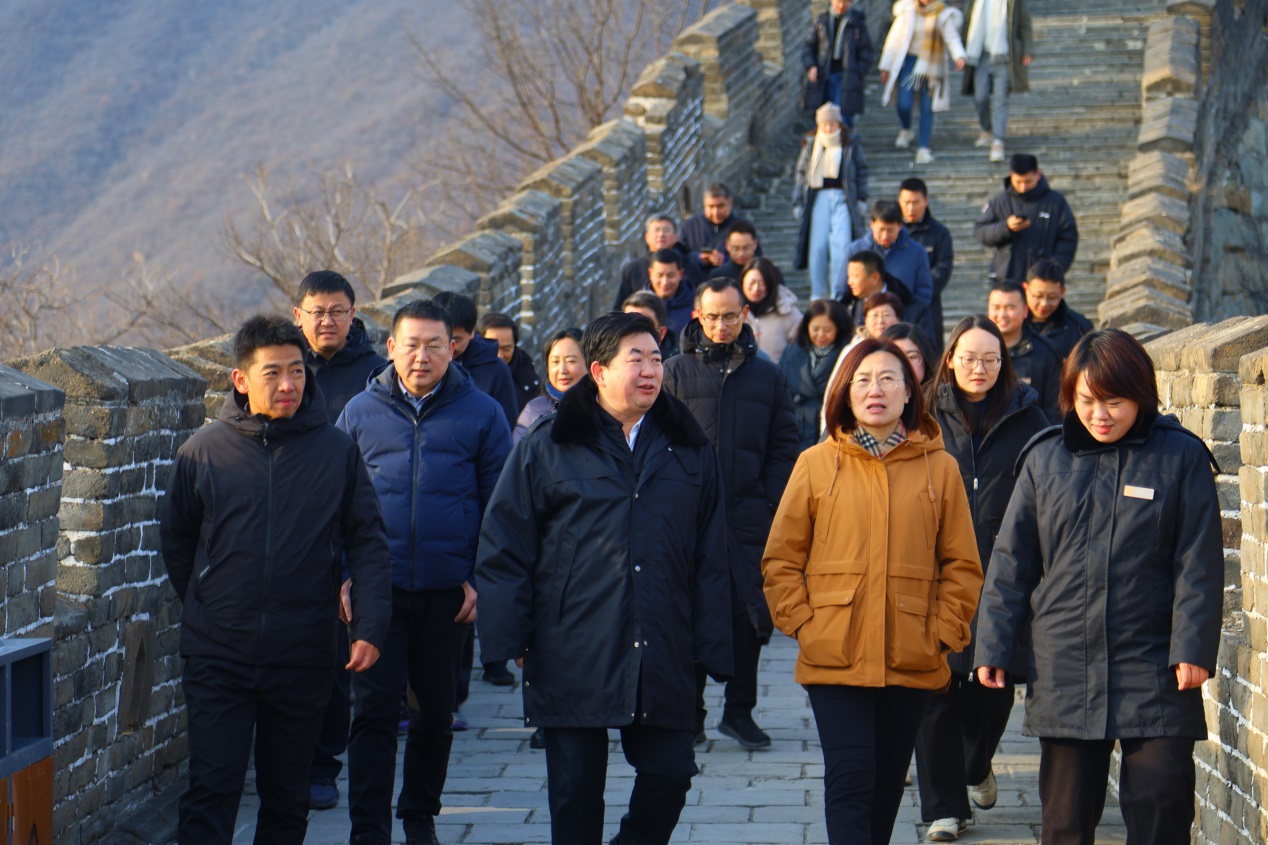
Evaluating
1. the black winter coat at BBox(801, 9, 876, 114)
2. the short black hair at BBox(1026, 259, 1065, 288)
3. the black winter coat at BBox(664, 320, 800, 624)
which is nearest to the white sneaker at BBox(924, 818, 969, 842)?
the black winter coat at BBox(664, 320, 800, 624)

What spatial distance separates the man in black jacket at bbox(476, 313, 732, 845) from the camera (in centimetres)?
507

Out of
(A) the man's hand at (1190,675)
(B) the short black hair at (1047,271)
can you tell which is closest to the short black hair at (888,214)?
(B) the short black hair at (1047,271)

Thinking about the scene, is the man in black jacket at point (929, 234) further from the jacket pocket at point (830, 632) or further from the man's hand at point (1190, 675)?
the man's hand at point (1190, 675)

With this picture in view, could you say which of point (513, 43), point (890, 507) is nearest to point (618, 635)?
point (890, 507)

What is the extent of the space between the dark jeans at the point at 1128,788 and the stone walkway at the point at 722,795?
1.01m

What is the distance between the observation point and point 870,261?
9891 mm

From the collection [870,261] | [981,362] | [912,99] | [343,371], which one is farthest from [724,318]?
[912,99]

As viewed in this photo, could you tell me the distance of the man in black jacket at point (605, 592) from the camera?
5.07 metres

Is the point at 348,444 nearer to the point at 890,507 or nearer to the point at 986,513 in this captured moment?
the point at 890,507

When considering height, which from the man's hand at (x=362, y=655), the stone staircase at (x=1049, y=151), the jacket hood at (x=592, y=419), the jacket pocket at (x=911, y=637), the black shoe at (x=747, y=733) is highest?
the stone staircase at (x=1049, y=151)

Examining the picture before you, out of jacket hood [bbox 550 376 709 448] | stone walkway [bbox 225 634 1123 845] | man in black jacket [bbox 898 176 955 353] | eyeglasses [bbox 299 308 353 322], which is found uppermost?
man in black jacket [bbox 898 176 955 353]

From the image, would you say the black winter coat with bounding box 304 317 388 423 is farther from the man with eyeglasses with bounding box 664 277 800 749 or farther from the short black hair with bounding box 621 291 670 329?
the short black hair with bounding box 621 291 670 329

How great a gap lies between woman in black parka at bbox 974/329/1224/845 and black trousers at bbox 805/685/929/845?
32 centimetres

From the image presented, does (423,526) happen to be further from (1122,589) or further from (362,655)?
(1122,589)
